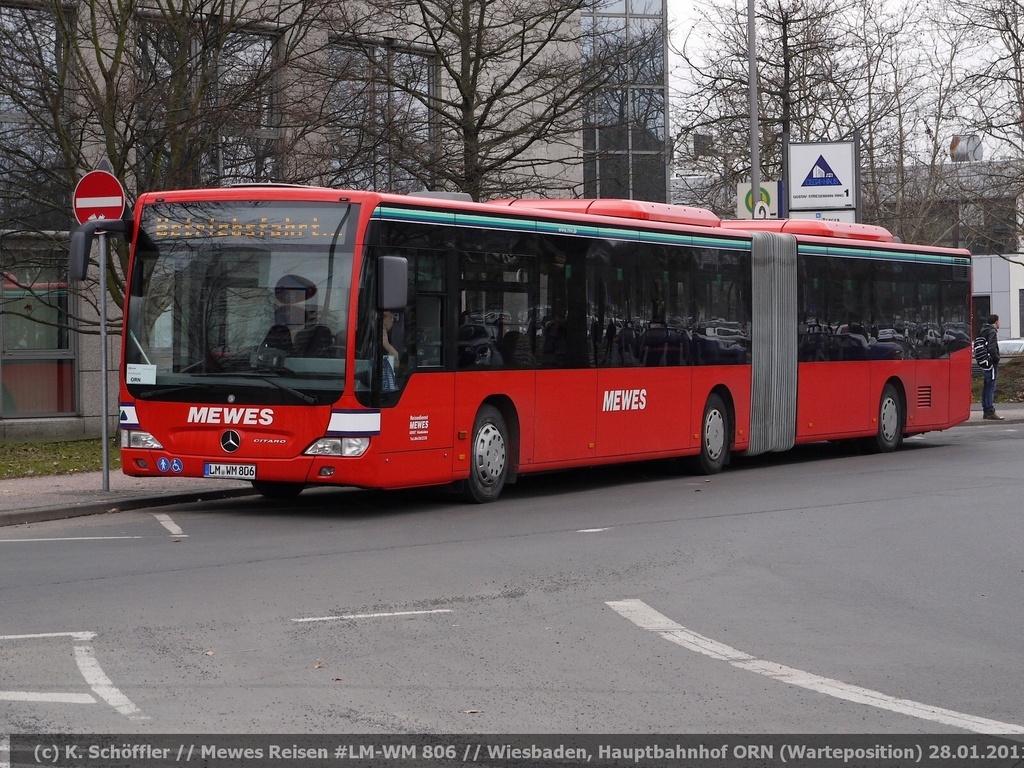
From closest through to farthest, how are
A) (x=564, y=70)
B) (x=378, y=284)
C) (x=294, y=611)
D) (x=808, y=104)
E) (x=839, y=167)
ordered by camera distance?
(x=294, y=611)
(x=378, y=284)
(x=564, y=70)
(x=839, y=167)
(x=808, y=104)

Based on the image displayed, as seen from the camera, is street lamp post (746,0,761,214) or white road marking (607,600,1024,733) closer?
white road marking (607,600,1024,733)

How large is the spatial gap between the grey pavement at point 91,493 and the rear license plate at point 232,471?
133 cm

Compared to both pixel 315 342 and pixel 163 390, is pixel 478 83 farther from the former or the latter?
pixel 315 342

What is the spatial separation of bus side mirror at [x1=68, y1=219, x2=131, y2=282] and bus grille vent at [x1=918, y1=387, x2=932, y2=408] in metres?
13.4

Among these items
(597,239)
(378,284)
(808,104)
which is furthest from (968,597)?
(808,104)

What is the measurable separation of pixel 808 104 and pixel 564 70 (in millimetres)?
12576

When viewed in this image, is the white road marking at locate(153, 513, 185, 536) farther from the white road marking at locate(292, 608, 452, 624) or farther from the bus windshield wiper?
the white road marking at locate(292, 608, 452, 624)

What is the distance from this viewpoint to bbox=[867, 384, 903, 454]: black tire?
22531 mm

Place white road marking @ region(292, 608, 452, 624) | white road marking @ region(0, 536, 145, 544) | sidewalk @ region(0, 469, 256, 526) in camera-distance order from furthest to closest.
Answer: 1. sidewalk @ region(0, 469, 256, 526)
2. white road marking @ region(0, 536, 145, 544)
3. white road marking @ region(292, 608, 452, 624)

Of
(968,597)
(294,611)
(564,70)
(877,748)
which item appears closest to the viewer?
(877,748)

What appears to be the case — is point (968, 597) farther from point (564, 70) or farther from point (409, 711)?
point (564, 70)

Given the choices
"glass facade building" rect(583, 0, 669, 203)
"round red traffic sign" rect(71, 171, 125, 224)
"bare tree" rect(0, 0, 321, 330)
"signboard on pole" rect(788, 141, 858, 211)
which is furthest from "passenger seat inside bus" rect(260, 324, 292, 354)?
"signboard on pole" rect(788, 141, 858, 211)

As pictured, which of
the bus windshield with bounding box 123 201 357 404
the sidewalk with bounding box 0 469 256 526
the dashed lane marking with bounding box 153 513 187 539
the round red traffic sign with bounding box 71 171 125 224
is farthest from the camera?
the round red traffic sign with bounding box 71 171 125 224

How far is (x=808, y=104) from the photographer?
3622cm
